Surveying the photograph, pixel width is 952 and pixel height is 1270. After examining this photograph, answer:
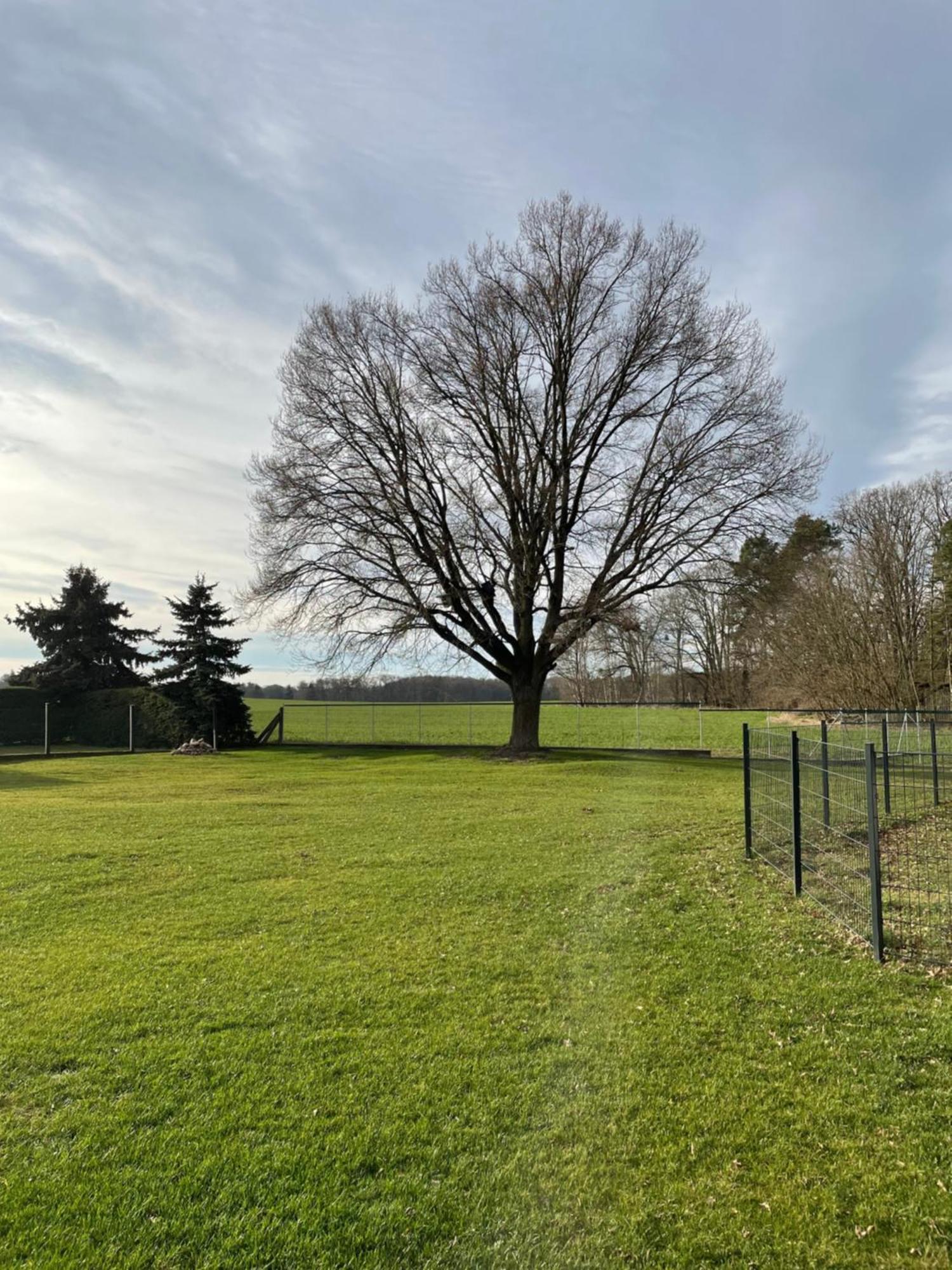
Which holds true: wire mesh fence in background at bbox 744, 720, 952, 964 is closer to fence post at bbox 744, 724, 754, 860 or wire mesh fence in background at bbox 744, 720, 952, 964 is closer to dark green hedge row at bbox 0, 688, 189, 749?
fence post at bbox 744, 724, 754, 860

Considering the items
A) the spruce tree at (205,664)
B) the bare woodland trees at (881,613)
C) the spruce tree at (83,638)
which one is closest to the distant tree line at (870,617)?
the bare woodland trees at (881,613)

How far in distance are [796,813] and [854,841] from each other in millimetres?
545

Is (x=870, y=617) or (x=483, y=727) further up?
(x=870, y=617)

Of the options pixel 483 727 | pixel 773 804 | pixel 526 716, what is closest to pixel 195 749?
pixel 526 716

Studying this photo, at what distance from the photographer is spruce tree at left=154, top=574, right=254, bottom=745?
86.1ft

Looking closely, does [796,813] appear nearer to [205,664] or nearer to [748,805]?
[748,805]

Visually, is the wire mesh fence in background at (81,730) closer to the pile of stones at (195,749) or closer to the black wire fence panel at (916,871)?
the pile of stones at (195,749)

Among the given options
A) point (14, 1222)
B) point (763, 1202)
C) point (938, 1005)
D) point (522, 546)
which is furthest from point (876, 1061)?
point (522, 546)

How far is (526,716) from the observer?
21828 mm

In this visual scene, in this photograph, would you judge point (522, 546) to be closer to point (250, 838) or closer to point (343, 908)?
point (250, 838)

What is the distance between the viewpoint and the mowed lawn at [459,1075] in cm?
233

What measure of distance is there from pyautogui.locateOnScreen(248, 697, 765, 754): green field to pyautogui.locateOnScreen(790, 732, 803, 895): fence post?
57.6ft

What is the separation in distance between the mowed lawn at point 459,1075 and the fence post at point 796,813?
0.76ft

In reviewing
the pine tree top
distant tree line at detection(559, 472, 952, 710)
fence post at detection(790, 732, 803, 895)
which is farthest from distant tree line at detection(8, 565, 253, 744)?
fence post at detection(790, 732, 803, 895)
